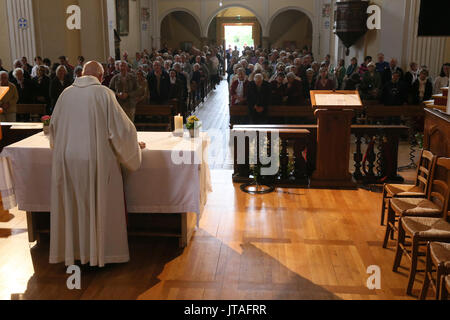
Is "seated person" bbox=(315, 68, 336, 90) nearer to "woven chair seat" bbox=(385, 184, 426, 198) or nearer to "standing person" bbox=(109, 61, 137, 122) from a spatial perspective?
"standing person" bbox=(109, 61, 137, 122)

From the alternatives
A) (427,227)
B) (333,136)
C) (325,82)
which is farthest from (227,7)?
(427,227)

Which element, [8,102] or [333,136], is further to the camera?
[8,102]

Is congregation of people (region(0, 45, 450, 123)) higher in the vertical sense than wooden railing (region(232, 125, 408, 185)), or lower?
higher

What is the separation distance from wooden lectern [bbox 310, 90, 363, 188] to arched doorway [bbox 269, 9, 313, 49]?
67.3ft

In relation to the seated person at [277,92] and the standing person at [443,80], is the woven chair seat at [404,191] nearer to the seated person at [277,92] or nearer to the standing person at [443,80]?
the seated person at [277,92]

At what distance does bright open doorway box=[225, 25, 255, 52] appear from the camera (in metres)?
29.3

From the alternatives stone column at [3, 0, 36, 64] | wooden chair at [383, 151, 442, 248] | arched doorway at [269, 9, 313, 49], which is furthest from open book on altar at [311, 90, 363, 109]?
arched doorway at [269, 9, 313, 49]

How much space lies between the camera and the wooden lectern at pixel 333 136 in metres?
6.34

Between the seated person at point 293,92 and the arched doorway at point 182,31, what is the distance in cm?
1789

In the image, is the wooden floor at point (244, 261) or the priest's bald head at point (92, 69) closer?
the wooden floor at point (244, 261)

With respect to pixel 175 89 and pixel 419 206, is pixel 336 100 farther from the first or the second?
pixel 175 89

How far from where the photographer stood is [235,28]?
2925 cm

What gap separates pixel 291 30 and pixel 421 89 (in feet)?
58.7

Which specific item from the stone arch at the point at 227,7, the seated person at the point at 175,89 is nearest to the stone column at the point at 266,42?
the stone arch at the point at 227,7
